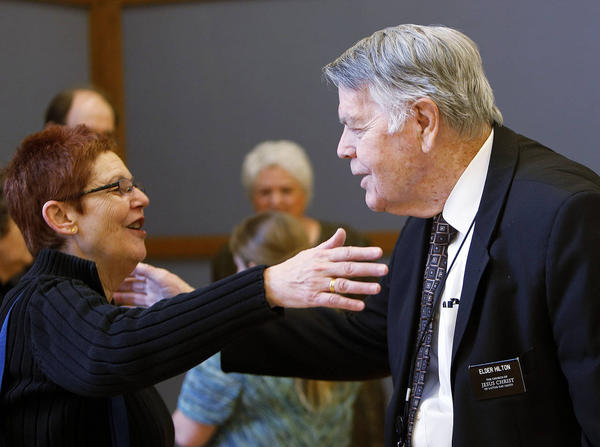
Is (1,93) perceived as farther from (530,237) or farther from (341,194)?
→ (530,237)

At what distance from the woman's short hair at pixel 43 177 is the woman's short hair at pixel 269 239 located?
107cm

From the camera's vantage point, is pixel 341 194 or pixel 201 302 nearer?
pixel 201 302

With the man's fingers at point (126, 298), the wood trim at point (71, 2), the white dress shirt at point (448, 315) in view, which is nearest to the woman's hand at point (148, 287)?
the man's fingers at point (126, 298)

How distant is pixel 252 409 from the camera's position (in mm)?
2838

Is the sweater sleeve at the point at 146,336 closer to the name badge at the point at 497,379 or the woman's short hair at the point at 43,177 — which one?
the woman's short hair at the point at 43,177

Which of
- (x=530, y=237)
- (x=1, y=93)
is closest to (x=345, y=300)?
(x=530, y=237)

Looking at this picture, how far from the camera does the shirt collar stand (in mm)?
2057

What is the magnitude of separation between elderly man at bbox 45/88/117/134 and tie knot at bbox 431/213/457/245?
6.90ft

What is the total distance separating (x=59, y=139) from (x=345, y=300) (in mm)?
931

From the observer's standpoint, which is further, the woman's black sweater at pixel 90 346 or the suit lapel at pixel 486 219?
the suit lapel at pixel 486 219

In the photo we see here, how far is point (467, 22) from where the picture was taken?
521 cm

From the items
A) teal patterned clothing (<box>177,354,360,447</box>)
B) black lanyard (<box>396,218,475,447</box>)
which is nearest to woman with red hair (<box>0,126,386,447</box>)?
black lanyard (<box>396,218,475,447</box>)

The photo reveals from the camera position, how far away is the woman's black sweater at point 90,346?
1.76 metres

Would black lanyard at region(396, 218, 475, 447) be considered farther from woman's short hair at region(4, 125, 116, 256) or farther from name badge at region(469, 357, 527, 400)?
woman's short hair at region(4, 125, 116, 256)
